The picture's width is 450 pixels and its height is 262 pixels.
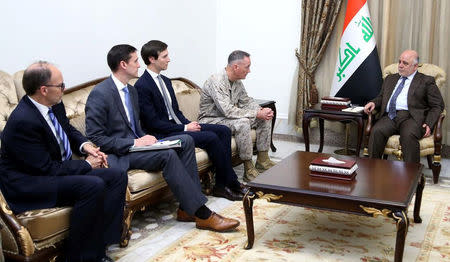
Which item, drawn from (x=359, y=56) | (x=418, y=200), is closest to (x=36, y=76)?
(x=418, y=200)

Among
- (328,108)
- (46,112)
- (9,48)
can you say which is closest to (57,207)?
(46,112)

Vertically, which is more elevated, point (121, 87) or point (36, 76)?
point (36, 76)

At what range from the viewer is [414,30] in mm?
4898

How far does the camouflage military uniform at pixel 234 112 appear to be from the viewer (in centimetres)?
400

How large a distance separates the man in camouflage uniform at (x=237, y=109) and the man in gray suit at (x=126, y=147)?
0.95m

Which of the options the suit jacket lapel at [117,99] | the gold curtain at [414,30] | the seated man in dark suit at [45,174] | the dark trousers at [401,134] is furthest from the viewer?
the gold curtain at [414,30]

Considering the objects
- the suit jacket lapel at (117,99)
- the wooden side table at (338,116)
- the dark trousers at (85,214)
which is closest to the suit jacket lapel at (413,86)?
the wooden side table at (338,116)

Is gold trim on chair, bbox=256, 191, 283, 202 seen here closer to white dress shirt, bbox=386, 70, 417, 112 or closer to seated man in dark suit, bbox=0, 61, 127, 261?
seated man in dark suit, bbox=0, 61, 127, 261

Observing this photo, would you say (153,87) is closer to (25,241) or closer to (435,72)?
(25,241)

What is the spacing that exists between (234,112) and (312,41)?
172cm

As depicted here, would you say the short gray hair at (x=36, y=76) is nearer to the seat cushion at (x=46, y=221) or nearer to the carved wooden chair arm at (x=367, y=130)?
the seat cushion at (x=46, y=221)

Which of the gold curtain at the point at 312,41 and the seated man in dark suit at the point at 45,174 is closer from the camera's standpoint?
the seated man in dark suit at the point at 45,174

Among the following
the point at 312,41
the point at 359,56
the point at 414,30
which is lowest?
the point at 359,56

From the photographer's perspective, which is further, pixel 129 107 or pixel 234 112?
pixel 234 112
